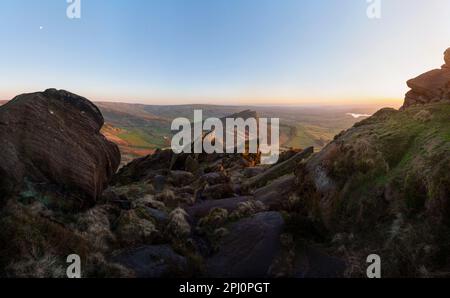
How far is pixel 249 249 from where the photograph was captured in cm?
1616

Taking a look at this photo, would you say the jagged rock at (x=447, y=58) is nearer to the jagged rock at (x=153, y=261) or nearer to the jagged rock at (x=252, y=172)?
the jagged rock at (x=252, y=172)

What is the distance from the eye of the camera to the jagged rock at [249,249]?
14.6 m

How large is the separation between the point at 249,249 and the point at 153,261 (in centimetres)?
447

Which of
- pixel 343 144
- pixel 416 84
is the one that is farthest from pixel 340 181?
pixel 416 84

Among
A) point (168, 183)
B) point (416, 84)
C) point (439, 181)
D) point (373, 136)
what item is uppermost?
point (416, 84)

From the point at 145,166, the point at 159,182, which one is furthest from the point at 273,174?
the point at 145,166

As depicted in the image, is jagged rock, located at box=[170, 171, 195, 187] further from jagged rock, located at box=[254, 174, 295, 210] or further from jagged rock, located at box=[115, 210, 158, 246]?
jagged rock, located at box=[115, 210, 158, 246]

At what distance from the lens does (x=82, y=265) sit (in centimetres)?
1234

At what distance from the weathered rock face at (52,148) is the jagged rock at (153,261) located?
14.4 ft

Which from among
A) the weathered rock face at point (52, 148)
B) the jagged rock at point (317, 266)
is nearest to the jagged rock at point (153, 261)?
the weathered rock face at point (52, 148)

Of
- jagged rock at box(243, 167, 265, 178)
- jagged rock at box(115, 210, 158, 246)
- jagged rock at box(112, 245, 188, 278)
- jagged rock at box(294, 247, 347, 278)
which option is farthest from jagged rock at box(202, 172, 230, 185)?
jagged rock at box(294, 247, 347, 278)
